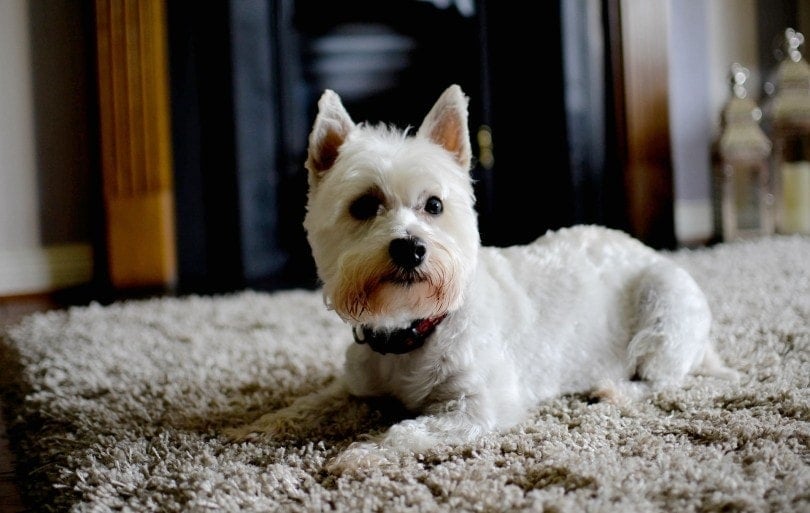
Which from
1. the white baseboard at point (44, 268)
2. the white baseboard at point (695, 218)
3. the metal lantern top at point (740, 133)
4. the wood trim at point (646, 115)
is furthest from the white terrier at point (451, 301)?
the white baseboard at point (695, 218)

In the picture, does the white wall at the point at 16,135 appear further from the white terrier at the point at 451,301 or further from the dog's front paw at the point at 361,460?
the dog's front paw at the point at 361,460

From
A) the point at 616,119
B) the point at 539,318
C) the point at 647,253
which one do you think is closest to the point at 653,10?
the point at 616,119

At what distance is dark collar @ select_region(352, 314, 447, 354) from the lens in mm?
1552

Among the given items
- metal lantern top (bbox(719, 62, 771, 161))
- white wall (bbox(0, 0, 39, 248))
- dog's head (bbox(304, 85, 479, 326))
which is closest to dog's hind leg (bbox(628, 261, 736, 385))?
dog's head (bbox(304, 85, 479, 326))

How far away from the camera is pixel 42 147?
3.92m

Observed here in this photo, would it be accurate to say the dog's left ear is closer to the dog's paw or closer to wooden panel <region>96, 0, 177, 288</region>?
the dog's paw

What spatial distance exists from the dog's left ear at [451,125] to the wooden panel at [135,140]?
2.45 meters

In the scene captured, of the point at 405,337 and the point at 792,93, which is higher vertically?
the point at 792,93

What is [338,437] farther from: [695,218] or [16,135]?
[695,218]

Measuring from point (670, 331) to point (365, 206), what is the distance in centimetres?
79

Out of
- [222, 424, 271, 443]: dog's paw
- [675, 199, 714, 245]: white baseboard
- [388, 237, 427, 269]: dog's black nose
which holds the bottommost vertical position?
[675, 199, 714, 245]: white baseboard

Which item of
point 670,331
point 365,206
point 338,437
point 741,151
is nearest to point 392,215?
point 365,206

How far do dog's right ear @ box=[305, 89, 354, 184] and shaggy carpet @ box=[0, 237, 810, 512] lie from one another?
54cm

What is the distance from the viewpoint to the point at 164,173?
383cm
